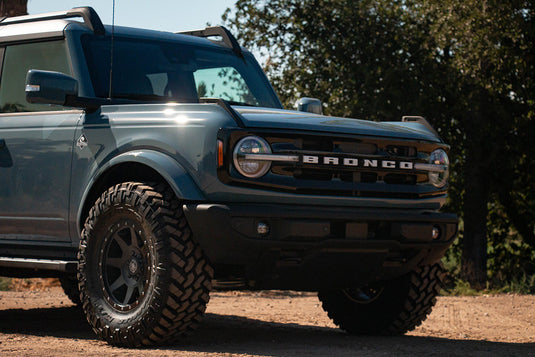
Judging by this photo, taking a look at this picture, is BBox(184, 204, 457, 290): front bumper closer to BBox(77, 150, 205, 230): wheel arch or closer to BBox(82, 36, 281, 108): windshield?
BBox(77, 150, 205, 230): wheel arch

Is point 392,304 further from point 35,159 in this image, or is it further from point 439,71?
point 439,71

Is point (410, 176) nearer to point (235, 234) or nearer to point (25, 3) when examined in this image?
point (235, 234)

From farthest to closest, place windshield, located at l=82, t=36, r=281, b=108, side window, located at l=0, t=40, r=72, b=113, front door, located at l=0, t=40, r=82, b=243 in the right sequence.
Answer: side window, located at l=0, t=40, r=72, b=113 < windshield, located at l=82, t=36, r=281, b=108 < front door, located at l=0, t=40, r=82, b=243

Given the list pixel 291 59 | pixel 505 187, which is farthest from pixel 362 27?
pixel 505 187

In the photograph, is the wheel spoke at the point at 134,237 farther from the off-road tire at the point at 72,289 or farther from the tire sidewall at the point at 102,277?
the off-road tire at the point at 72,289

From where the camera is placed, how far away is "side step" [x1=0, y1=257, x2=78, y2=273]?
18.5ft

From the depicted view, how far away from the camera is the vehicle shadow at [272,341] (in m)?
5.25

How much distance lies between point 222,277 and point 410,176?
1.35 metres

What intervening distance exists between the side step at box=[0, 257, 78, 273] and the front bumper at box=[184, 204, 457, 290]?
1006 millimetres

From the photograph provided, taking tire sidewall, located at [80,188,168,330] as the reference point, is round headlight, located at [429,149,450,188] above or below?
above

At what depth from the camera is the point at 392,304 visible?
617 centimetres

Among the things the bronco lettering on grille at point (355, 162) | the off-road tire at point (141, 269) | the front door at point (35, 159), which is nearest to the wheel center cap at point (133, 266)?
the off-road tire at point (141, 269)

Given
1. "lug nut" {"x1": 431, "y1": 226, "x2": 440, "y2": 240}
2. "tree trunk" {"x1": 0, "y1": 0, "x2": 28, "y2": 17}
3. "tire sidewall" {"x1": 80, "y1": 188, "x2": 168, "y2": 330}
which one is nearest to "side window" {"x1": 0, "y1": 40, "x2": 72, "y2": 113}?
"tire sidewall" {"x1": 80, "y1": 188, "x2": 168, "y2": 330}

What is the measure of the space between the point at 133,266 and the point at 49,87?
1259mm
